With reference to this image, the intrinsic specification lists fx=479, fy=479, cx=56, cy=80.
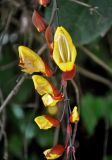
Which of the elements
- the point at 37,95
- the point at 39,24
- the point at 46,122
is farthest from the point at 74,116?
the point at 37,95

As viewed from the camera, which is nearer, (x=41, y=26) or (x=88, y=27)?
(x=41, y=26)

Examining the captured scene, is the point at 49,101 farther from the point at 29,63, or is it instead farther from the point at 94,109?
the point at 94,109

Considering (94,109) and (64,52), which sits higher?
(64,52)

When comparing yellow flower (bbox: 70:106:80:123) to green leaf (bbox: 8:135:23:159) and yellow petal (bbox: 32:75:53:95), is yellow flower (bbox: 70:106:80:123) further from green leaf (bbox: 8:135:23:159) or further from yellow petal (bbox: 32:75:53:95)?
green leaf (bbox: 8:135:23:159)

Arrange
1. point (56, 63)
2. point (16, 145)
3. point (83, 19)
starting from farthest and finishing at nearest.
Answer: point (16, 145), point (83, 19), point (56, 63)

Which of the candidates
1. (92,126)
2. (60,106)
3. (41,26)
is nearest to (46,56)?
(60,106)

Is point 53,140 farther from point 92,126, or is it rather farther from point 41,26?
point 41,26

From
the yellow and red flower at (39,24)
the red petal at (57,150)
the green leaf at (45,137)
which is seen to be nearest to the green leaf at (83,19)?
the yellow and red flower at (39,24)

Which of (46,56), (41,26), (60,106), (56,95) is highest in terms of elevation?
(41,26)

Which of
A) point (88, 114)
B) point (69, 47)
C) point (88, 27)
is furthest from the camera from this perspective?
point (88, 114)
